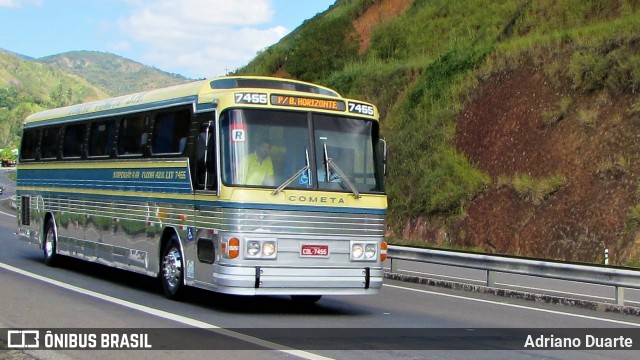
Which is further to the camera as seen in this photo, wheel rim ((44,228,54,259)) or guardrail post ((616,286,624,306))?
wheel rim ((44,228,54,259))

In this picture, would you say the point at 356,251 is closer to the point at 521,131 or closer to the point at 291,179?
the point at 291,179

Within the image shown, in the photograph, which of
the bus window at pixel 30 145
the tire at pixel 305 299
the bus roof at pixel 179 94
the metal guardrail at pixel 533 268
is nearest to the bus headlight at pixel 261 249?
the tire at pixel 305 299

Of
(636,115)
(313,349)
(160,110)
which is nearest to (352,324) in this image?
(313,349)

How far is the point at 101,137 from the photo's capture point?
60.0 feet

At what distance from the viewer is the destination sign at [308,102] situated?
13.6 m

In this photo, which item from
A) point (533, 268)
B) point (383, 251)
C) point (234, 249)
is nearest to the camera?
point (234, 249)

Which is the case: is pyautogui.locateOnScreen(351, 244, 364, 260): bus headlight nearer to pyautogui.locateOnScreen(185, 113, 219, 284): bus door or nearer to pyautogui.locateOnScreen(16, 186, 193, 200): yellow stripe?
pyautogui.locateOnScreen(185, 113, 219, 284): bus door

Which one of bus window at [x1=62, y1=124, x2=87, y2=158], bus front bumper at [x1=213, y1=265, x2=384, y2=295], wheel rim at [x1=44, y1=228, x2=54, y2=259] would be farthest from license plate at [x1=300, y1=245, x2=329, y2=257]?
wheel rim at [x1=44, y1=228, x2=54, y2=259]

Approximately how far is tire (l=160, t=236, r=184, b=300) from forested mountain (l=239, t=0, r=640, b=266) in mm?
12868

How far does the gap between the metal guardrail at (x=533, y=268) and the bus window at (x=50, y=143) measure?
7302mm

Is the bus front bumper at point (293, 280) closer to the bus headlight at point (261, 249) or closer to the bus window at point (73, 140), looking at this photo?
the bus headlight at point (261, 249)

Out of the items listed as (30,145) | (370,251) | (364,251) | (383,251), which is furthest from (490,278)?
(30,145)

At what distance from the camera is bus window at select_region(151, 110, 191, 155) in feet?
48.7

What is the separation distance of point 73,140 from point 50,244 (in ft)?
8.42
